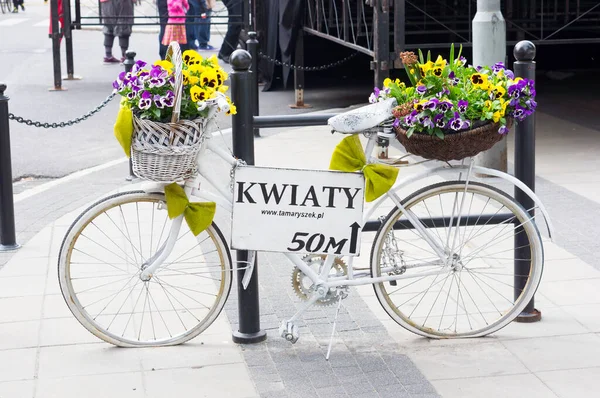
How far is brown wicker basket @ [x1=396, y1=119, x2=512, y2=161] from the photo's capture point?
449cm

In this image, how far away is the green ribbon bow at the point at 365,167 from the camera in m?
4.62

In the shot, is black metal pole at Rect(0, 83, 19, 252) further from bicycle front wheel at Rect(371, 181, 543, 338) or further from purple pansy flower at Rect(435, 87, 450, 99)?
purple pansy flower at Rect(435, 87, 450, 99)

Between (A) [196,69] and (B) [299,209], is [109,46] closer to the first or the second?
(A) [196,69]

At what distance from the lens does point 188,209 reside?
470cm

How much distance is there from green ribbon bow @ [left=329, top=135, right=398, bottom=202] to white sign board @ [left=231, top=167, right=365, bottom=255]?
Result: 42mm

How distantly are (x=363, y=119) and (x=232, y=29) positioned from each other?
42.2 ft

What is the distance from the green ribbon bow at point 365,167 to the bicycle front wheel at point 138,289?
682 mm

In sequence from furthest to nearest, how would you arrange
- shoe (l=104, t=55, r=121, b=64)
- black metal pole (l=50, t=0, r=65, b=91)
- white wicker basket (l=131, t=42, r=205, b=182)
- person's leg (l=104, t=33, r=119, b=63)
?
shoe (l=104, t=55, r=121, b=64) → person's leg (l=104, t=33, r=119, b=63) → black metal pole (l=50, t=0, r=65, b=91) → white wicker basket (l=131, t=42, r=205, b=182)

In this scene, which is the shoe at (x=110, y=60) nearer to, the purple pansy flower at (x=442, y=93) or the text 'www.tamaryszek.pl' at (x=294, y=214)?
the text 'www.tamaryszek.pl' at (x=294, y=214)

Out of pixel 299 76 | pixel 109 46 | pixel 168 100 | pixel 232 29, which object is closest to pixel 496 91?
pixel 168 100

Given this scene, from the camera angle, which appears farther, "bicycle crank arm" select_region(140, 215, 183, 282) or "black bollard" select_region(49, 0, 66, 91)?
"black bollard" select_region(49, 0, 66, 91)

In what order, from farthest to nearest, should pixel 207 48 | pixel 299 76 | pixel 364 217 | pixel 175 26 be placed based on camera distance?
pixel 207 48 < pixel 175 26 < pixel 299 76 < pixel 364 217

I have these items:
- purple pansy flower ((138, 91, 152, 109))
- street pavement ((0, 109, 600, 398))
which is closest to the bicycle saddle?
street pavement ((0, 109, 600, 398))

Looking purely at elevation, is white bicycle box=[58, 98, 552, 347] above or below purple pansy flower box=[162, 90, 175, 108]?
below
